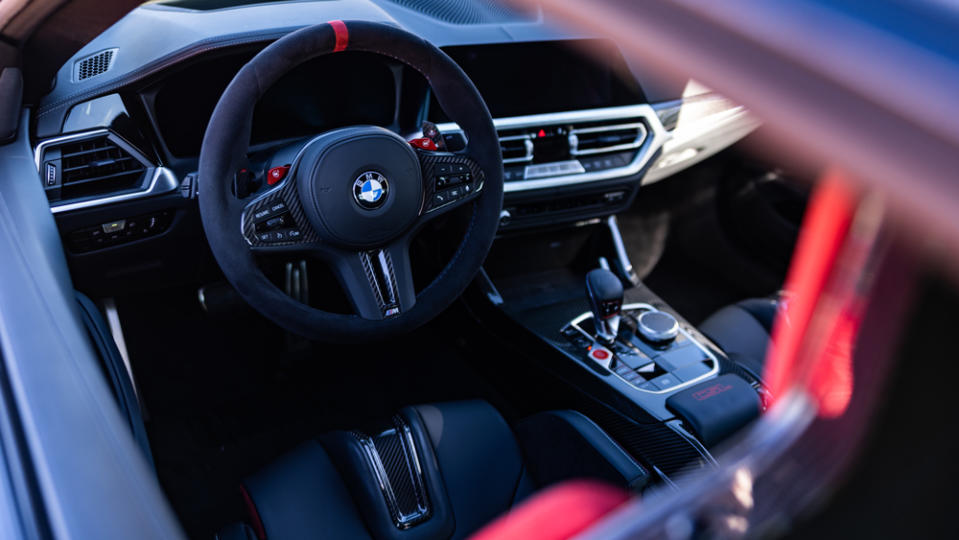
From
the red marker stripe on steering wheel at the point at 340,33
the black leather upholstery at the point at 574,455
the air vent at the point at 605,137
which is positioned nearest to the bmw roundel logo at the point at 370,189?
the red marker stripe on steering wheel at the point at 340,33

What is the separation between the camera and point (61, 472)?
0.75 meters

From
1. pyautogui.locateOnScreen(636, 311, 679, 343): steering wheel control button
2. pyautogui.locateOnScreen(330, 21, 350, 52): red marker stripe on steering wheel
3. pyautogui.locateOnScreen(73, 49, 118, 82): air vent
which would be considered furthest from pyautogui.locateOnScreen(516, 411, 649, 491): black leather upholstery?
pyautogui.locateOnScreen(73, 49, 118, 82): air vent

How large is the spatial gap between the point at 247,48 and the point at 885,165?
5.44 feet

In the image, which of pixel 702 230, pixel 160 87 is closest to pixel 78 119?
pixel 160 87

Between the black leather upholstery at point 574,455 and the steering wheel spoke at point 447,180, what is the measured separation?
1.68 ft

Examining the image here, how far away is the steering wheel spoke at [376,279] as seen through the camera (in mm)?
1572

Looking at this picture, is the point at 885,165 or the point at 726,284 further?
the point at 726,284

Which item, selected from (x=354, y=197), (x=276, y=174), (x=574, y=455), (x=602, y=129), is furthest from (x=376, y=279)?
(x=602, y=129)

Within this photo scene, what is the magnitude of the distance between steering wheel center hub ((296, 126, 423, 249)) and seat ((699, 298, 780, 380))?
1133 mm

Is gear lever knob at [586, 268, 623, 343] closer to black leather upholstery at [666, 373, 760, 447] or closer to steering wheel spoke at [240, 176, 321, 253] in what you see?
black leather upholstery at [666, 373, 760, 447]

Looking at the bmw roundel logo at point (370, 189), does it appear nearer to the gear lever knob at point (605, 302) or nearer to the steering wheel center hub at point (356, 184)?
the steering wheel center hub at point (356, 184)

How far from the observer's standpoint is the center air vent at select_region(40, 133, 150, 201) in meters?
1.69

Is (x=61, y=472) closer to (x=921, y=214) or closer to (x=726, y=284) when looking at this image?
(x=921, y=214)

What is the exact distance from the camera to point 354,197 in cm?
150
